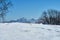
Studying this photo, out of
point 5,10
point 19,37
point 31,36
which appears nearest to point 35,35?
point 31,36

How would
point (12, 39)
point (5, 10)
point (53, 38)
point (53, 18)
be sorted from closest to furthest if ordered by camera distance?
point (12, 39) → point (53, 38) → point (5, 10) → point (53, 18)

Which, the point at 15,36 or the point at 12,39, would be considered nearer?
the point at 12,39

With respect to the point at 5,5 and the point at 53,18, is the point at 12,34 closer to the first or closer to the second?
the point at 5,5

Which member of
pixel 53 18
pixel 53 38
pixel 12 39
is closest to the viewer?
pixel 12 39

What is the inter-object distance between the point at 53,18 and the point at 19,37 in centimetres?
3398

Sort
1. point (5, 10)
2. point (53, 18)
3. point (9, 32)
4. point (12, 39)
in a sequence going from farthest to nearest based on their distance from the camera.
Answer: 1. point (53, 18)
2. point (5, 10)
3. point (9, 32)
4. point (12, 39)

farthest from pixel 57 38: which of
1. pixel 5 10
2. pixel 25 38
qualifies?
pixel 5 10

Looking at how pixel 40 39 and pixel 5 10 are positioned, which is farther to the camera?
pixel 5 10

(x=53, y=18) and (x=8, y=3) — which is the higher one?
(x=8, y=3)

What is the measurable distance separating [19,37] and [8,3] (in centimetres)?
1027

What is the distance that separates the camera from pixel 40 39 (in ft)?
10.3

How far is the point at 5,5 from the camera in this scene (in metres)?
13.1

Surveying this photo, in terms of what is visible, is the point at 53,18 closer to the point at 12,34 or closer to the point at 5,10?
the point at 5,10

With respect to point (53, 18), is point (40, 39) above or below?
above
